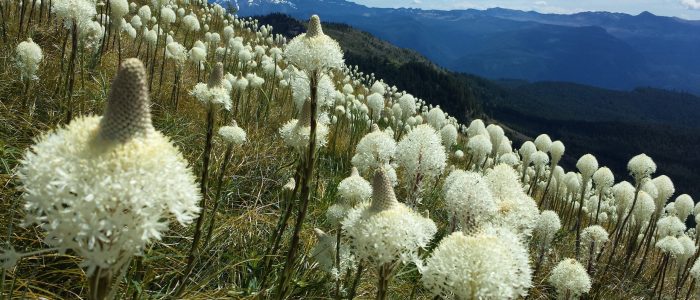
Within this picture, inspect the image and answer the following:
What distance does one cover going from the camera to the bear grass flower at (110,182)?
5.85 ft

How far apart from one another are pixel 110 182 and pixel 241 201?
4596 millimetres

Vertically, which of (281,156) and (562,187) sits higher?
(281,156)

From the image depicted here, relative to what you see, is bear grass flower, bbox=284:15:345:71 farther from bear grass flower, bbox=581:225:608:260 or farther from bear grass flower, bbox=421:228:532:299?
bear grass flower, bbox=581:225:608:260

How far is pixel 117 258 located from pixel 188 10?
59.5 ft

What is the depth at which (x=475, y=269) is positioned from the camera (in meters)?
2.64

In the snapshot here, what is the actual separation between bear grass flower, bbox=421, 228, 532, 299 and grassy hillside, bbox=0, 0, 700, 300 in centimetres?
1

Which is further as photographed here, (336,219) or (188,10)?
(188,10)

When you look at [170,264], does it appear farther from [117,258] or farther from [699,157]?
[699,157]

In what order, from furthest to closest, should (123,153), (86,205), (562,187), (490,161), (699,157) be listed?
(699,157)
(562,187)
(490,161)
(123,153)
(86,205)

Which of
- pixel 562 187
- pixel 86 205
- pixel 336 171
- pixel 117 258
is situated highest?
pixel 86 205

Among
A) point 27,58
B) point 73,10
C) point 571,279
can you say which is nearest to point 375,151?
point 571,279

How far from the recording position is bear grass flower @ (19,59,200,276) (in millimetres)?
1783

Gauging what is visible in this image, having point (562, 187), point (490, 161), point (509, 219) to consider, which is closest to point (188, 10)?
point (490, 161)

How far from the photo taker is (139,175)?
1874mm
